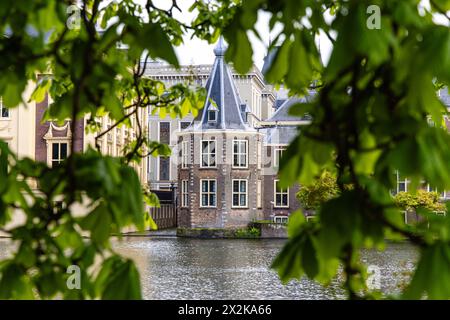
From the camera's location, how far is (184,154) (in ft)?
85.6

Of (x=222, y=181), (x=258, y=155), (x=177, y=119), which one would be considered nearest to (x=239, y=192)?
(x=222, y=181)

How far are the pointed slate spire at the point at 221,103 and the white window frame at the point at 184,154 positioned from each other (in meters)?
0.87

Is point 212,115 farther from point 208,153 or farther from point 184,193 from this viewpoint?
point 184,193

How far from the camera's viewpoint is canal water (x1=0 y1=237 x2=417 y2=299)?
10648mm

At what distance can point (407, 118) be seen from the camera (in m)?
0.77

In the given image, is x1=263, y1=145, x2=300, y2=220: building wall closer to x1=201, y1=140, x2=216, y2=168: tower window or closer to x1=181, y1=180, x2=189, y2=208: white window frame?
x1=201, y1=140, x2=216, y2=168: tower window

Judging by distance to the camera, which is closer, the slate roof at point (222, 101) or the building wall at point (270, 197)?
the slate roof at point (222, 101)

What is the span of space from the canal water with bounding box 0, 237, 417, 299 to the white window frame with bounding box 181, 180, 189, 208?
4.48m

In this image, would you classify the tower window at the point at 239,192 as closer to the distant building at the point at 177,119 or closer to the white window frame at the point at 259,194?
the white window frame at the point at 259,194

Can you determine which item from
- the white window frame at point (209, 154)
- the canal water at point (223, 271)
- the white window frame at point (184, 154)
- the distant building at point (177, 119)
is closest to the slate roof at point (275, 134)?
the distant building at point (177, 119)

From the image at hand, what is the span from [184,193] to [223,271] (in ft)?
42.3

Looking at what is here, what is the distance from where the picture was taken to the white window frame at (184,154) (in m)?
25.9

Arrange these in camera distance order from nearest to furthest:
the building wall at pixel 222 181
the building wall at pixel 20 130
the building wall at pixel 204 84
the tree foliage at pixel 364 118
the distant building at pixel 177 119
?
the tree foliage at pixel 364 118 < the building wall at pixel 20 130 < the building wall at pixel 222 181 < the distant building at pixel 177 119 < the building wall at pixel 204 84
